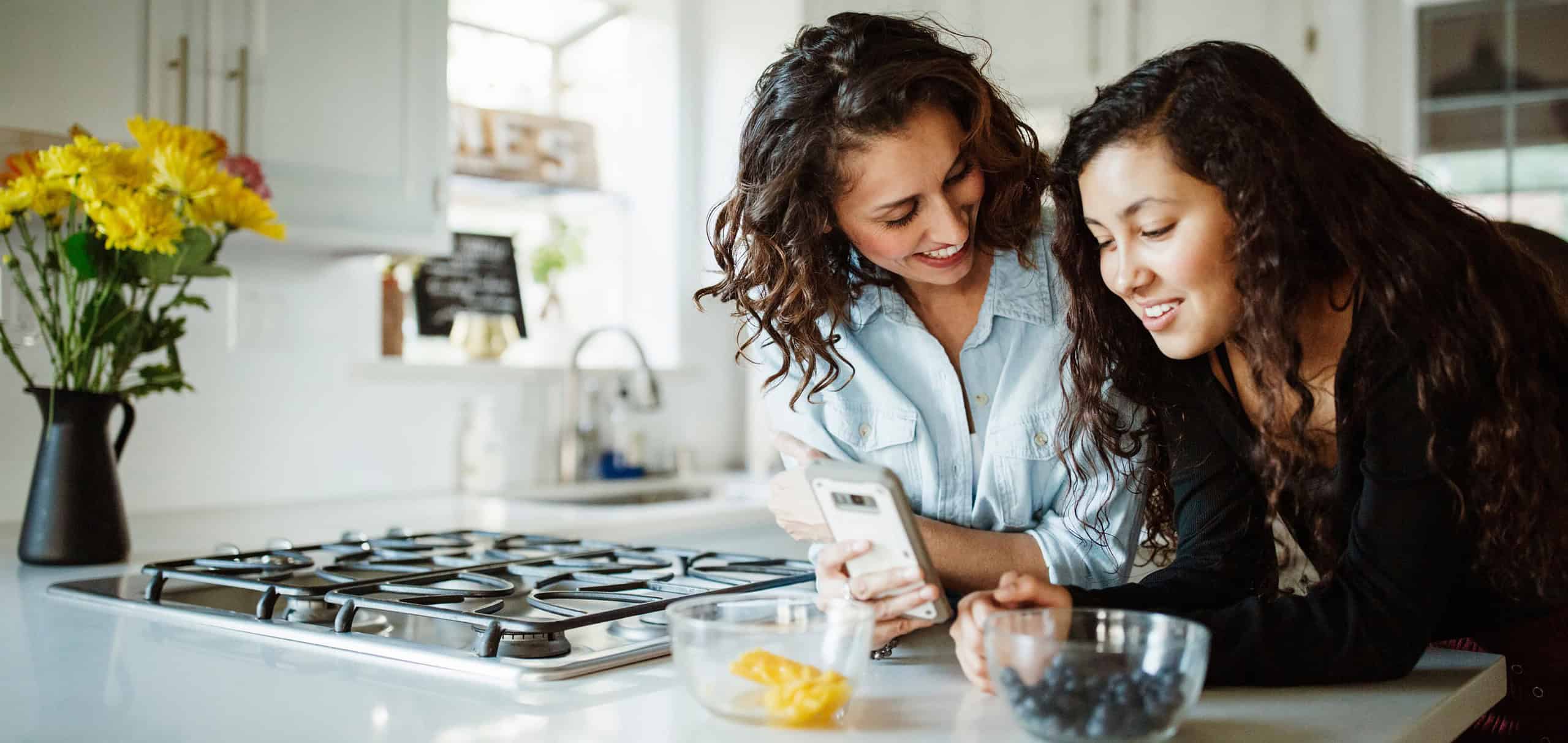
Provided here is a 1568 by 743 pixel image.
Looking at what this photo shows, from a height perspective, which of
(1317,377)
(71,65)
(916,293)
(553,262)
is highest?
(71,65)

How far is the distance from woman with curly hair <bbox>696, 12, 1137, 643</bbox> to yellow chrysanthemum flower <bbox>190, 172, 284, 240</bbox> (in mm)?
622

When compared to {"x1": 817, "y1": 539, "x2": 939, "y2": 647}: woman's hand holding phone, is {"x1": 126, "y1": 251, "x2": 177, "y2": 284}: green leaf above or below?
above

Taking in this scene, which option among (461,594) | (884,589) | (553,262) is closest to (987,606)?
(884,589)

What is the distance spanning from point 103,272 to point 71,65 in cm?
42

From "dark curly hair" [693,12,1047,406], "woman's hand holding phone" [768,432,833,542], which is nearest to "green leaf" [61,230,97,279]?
"dark curly hair" [693,12,1047,406]

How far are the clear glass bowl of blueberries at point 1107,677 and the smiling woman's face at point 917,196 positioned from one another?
57 cm

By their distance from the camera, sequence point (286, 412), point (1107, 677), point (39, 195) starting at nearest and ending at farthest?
point (1107, 677), point (39, 195), point (286, 412)

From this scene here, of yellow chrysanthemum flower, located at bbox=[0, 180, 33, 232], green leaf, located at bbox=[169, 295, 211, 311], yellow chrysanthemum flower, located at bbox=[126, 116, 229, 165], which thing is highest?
yellow chrysanthemum flower, located at bbox=[126, 116, 229, 165]

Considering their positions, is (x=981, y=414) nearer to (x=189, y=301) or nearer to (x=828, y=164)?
(x=828, y=164)

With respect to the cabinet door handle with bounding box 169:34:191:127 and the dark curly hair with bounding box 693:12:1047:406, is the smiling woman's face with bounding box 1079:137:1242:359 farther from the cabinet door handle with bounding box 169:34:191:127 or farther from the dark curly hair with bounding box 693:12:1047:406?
the cabinet door handle with bounding box 169:34:191:127

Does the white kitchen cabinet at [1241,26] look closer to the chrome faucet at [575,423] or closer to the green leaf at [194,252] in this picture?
the chrome faucet at [575,423]

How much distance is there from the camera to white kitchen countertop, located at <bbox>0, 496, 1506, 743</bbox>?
32.4 inches

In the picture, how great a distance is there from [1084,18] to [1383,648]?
253 centimetres

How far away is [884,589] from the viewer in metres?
0.96
